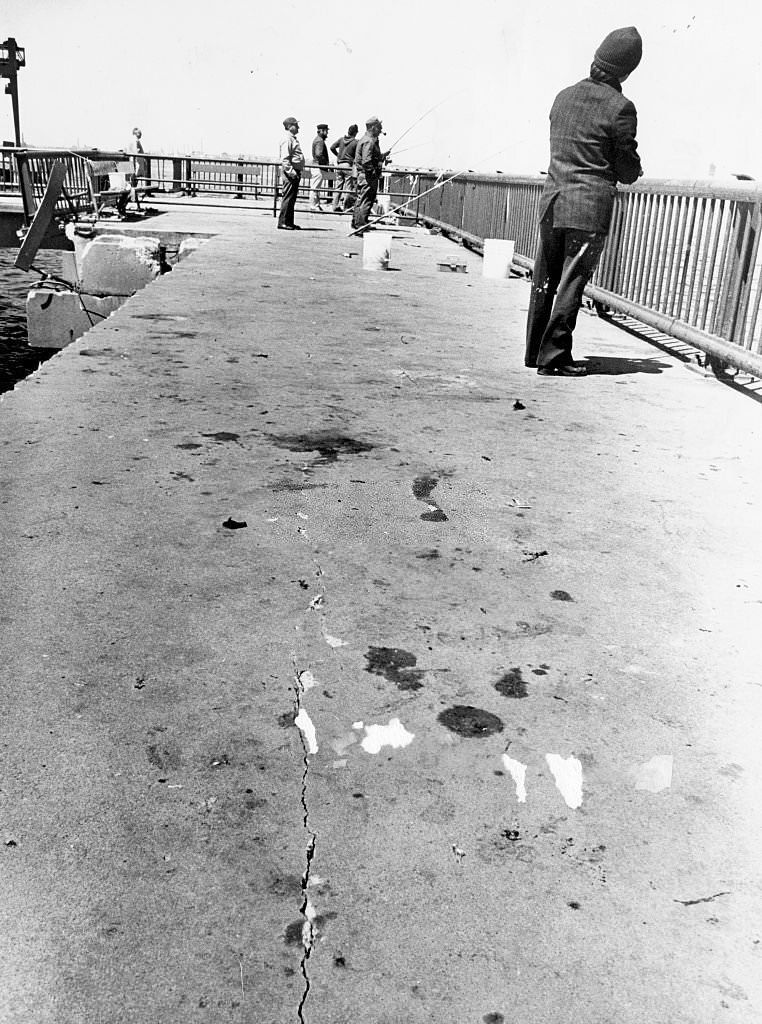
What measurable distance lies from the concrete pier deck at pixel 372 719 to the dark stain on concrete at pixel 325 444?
0.02 m

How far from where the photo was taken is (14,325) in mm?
15930

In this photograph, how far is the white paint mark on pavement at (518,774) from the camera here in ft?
7.68

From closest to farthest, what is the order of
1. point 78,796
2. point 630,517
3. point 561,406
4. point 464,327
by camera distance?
point 78,796, point 630,517, point 561,406, point 464,327

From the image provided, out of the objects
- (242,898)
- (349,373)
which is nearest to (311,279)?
(349,373)

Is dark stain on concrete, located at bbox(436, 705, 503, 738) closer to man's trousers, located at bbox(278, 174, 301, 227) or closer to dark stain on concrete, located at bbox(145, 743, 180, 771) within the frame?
dark stain on concrete, located at bbox(145, 743, 180, 771)

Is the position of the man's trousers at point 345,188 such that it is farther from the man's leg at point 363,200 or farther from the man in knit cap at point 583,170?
the man in knit cap at point 583,170

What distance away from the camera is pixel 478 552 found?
12.5 feet

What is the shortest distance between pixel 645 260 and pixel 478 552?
6.42 metres

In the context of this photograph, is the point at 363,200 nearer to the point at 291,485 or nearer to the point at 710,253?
the point at 710,253

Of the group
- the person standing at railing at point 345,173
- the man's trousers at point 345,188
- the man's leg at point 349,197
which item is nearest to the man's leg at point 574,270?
the person standing at railing at point 345,173

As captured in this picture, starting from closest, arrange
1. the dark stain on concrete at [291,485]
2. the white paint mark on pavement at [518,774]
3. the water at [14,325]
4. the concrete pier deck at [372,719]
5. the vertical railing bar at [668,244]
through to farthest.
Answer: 1. the concrete pier deck at [372,719]
2. the white paint mark on pavement at [518,774]
3. the dark stain on concrete at [291,485]
4. the vertical railing bar at [668,244]
5. the water at [14,325]

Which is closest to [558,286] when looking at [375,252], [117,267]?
[375,252]

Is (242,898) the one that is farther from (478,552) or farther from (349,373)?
(349,373)

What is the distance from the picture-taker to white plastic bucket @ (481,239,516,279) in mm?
13148
